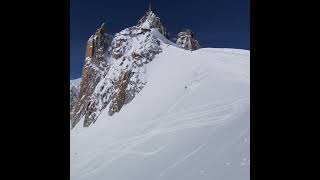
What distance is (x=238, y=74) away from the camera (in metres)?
20.2

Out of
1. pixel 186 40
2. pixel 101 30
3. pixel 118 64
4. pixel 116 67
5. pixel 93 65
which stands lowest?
pixel 116 67

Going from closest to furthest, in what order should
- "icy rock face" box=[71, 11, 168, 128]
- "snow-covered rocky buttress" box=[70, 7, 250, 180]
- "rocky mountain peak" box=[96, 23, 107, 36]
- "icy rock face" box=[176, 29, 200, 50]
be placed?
"snow-covered rocky buttress" box=[70, 7, 250, 180], "icy rock face" box=[71, 11, 168, 128], "rocky mountain peak" box=[96, 23, 107, 36], "icy rock face" box=[176, 29, 200, 50]

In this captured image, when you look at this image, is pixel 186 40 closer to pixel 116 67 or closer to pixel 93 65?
pixel 93 65

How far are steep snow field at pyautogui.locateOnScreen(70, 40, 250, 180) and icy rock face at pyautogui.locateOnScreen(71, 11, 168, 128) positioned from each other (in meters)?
1.00

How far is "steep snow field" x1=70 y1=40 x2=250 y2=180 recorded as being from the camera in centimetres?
1364

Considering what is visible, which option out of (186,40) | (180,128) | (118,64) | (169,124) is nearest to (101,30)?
(186,40)

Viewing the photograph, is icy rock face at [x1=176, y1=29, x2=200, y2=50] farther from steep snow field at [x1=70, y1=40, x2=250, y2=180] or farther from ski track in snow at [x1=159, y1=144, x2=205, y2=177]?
ski track in snow at [x1=159, y1=144, x2=205, y2=177]

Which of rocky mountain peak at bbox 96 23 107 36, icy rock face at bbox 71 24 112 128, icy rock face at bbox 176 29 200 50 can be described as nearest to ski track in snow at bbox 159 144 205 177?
icy rock face at bbox 71 24 112 128

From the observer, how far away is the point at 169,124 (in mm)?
18266

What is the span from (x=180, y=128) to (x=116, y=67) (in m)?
13.6

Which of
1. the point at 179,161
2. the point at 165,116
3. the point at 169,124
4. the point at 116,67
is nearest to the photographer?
the point at 179,161
